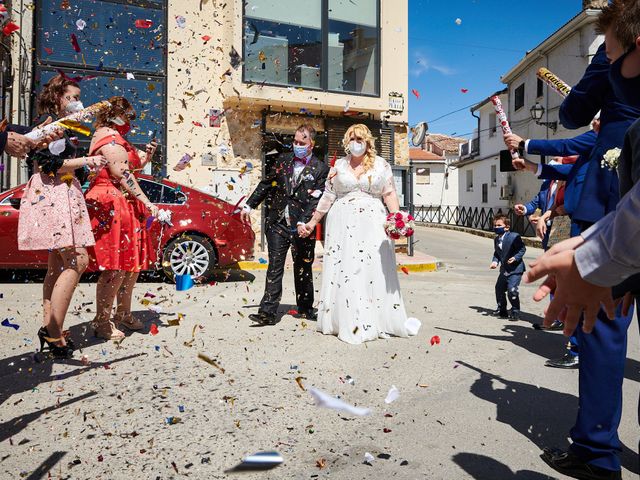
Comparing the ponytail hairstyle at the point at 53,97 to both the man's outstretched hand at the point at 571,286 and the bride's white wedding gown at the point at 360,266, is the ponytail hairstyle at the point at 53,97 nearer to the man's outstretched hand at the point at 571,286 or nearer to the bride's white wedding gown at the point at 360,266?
the bride's white wedding gown at the point at 360,266

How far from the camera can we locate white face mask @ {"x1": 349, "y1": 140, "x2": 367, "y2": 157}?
520 centimetres

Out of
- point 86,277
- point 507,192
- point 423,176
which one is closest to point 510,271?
point 86,277

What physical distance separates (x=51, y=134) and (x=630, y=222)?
3213 mm

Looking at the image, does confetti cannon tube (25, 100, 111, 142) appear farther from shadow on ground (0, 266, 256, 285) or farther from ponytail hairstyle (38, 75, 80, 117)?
shadow on ground (0, 266, 256, 285)

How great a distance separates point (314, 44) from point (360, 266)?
440 inches

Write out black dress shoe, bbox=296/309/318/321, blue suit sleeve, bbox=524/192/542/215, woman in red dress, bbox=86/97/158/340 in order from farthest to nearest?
1. blue suit sleeve, bbox=524/192/542/215
2. black dress shoe, bbox=296/309/318/321
3. woman in red dress, bbox=86/97/158/340

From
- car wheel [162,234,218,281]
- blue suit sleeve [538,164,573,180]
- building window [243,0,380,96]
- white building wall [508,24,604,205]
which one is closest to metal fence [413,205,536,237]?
white building wall [508,24,604,205]

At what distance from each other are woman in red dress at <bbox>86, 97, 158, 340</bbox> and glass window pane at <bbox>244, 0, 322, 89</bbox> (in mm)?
9503

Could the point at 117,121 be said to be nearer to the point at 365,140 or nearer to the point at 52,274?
the point at 52,274

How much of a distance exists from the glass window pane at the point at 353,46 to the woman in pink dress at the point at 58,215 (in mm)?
11336

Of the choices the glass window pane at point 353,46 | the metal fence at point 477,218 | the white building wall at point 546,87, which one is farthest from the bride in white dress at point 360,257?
the metal fence at point 477,218

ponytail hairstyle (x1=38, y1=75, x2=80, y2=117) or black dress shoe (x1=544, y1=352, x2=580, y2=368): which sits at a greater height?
ponytail hairstyle (x1=38, y1=75, x2=80, y2=117)

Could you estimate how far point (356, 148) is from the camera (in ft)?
17.1

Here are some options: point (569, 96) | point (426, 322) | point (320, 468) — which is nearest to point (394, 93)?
point (426, 322)
